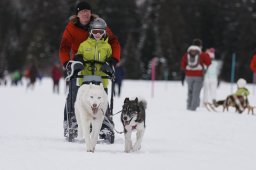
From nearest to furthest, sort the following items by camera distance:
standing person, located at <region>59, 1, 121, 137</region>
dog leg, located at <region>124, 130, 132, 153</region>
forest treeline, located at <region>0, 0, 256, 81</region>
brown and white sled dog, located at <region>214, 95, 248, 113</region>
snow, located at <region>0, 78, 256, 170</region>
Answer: snow, located at <region>0, 78, 256, 170</region>, dog leg, located at <region>124, 130, 132, 153</region>, standing person, located at <region>59, 1, 121, 137</region>, brown and white sled dog, located at <region>214, 95, 248, 113</region>, forest treeline, located at <region>0, 0, 256, 81</region>

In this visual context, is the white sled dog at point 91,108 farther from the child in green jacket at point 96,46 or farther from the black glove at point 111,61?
the black glove at point 111,61

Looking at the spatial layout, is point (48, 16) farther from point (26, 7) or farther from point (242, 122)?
point (242, 122)

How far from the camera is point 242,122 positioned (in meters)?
14.0

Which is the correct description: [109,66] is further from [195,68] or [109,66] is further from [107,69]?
[195,68]

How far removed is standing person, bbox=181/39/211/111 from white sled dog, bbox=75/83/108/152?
9.68 metres

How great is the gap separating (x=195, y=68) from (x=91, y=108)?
9.96 m

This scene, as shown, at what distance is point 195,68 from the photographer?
59.2ft

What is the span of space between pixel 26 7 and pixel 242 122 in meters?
91.9

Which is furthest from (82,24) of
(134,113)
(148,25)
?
(148,25)

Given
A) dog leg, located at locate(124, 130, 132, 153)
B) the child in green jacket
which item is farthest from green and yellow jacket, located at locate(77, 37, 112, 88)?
dog leg, located at locate(124, 130, 132, 153)

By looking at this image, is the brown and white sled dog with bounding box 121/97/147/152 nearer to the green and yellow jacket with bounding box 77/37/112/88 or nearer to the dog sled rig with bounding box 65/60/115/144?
the dog sled rig with bounding box 65/60/115/144

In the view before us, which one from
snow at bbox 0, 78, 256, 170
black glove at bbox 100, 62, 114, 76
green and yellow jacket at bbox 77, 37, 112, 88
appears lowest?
snow at bbox 0, 78, 256, 170

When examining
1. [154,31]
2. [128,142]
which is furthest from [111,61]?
[154,31]

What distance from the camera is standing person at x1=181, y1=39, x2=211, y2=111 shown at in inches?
709
